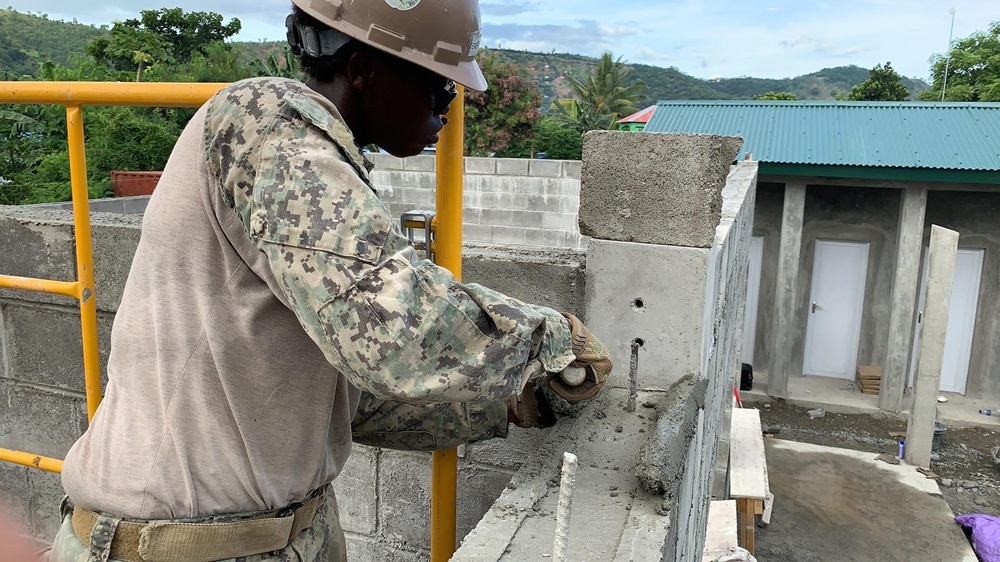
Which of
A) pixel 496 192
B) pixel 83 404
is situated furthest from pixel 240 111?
pixel 496 192

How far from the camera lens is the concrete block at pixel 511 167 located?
377 inches

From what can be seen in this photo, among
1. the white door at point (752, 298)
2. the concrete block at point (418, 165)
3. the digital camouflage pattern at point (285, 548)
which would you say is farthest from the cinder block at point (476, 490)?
the white door at point (752, 298)

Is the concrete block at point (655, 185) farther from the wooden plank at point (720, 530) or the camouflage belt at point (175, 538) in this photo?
the wooden plank at point (720, 530)

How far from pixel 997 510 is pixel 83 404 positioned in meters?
9.57

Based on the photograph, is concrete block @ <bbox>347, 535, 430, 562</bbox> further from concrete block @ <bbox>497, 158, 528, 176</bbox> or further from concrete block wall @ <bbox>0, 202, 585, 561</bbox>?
concrete block @ <bbox>497, 158, 528, 176</bbox>

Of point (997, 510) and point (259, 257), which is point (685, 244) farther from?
point (997, 510)

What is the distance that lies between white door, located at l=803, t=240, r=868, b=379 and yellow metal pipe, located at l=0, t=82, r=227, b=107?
1211 centimetres

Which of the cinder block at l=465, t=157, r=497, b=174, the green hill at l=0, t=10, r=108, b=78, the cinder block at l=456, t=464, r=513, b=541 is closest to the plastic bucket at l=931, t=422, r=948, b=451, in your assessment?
the cinder block at l=465, t=157, r=497, b=174

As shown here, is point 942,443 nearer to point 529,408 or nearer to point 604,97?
point 529,408

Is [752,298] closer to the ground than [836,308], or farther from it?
farther from it

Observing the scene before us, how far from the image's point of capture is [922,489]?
28.5ft

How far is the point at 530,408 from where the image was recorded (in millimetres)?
1952

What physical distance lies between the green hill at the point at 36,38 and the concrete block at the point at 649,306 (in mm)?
35306

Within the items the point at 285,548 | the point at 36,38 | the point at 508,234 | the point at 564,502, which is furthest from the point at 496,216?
the point at 36,38
